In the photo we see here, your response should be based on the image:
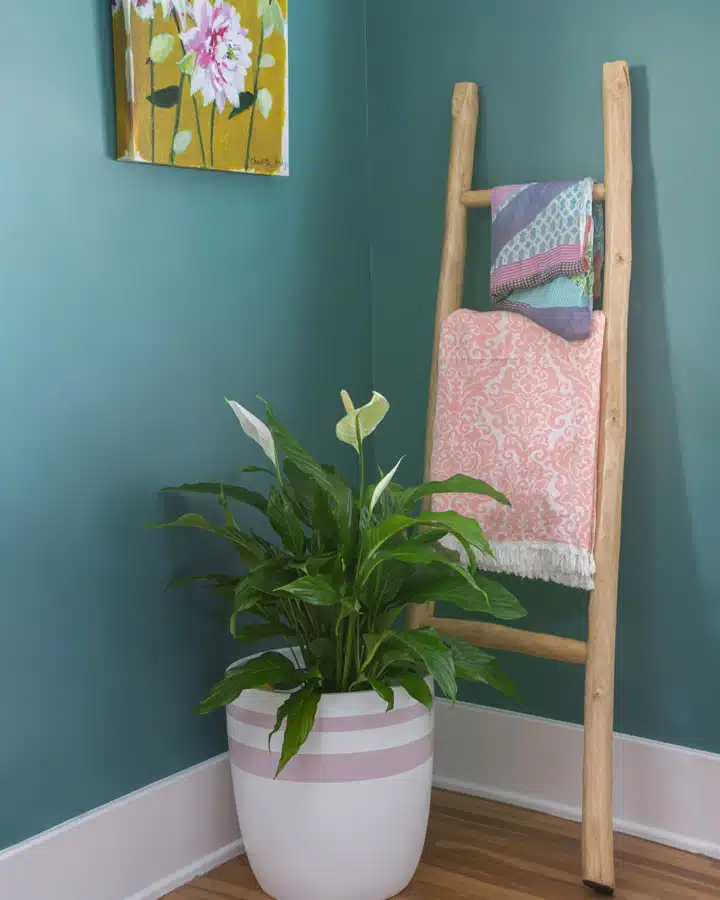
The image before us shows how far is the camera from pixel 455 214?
7.16ft

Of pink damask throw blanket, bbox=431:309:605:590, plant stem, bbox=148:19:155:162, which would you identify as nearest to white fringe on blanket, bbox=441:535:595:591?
pink damask throw blanket, bbox=431:309:605:590

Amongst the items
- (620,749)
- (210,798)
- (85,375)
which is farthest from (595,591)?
(85,375)

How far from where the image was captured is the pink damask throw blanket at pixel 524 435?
6.43ft

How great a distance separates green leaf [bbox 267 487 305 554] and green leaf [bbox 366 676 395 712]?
241mm

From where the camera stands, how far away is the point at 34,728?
1697 millimetres

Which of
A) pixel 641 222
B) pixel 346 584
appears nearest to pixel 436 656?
pixel 346 584

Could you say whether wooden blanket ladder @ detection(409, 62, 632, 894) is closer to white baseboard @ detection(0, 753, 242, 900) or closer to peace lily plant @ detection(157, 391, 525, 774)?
peace lily plant @ detection(157, 391, 525, 774)

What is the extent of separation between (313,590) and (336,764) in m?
0.31

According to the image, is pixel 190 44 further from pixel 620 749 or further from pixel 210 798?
pixel 620 749

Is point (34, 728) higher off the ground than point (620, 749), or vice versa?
point (34, 728)

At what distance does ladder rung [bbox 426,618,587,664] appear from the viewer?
198 cm

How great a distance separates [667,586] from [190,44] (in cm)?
131

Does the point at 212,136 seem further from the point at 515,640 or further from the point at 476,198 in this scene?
the point at 515,640
